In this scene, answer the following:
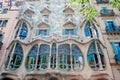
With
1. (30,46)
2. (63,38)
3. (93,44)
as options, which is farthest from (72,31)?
(30,46)

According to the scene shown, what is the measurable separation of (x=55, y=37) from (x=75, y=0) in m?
6.94

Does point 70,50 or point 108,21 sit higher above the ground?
point 108,21

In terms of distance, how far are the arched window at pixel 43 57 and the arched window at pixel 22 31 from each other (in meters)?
3.33

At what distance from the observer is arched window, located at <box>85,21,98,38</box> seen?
78.9 ft

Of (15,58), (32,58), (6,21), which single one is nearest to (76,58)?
(32,58)

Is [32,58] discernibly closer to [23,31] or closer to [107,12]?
[23,31]

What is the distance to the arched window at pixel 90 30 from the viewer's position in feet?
78.9

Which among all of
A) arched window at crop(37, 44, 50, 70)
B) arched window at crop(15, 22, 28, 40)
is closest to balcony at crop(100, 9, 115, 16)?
arched window at crop(37, 44, 50, 70)

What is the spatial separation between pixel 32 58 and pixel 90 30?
8735 mm

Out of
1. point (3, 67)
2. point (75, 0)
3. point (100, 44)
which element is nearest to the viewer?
point (75, 0)

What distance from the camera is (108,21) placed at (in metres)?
26.7

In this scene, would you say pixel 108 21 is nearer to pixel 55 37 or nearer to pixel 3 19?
pixel 55 37

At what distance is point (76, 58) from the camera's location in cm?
2194

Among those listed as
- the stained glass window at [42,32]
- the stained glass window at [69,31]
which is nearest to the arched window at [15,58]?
the stained glass window at [42,32]
